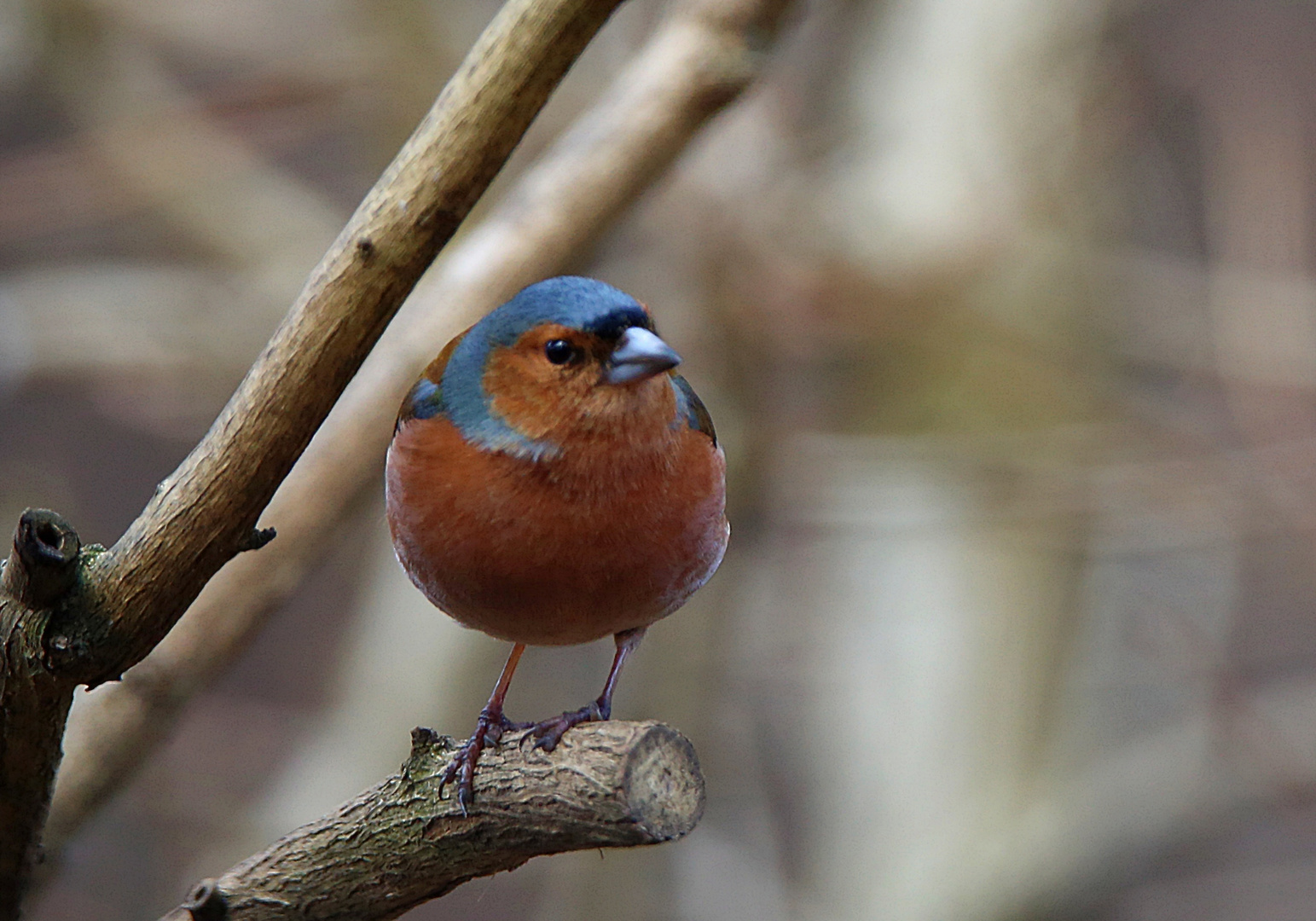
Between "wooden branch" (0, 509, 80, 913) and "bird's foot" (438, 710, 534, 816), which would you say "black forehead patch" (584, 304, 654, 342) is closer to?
"bird's foot" (438, 710, 534, 816)

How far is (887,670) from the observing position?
6.46 metres

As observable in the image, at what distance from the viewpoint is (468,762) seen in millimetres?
2480

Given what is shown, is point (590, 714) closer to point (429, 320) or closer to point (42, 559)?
point (42, 559)

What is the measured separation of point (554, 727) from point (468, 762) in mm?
175

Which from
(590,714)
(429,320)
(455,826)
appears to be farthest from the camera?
(429,320)

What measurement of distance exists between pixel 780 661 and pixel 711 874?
1.16m

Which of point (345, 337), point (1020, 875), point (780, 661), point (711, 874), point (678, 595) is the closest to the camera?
point (345, 337)

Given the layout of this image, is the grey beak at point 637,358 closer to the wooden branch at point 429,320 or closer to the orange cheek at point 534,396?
the orange cheek at point 534,396

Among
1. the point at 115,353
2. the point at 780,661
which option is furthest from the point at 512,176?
the point at 780,661

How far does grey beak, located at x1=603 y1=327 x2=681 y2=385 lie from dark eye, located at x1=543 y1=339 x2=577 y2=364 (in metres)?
0.08

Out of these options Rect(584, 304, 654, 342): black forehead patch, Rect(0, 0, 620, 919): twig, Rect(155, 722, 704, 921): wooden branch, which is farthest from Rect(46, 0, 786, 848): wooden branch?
Rect(584, 304, 654, 342): black forehead patch

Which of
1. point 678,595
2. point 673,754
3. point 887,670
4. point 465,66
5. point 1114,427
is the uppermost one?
point 1114,427

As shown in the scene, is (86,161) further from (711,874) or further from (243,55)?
(711,874)

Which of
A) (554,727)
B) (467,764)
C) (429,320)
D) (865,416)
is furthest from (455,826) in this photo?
(865,416)
